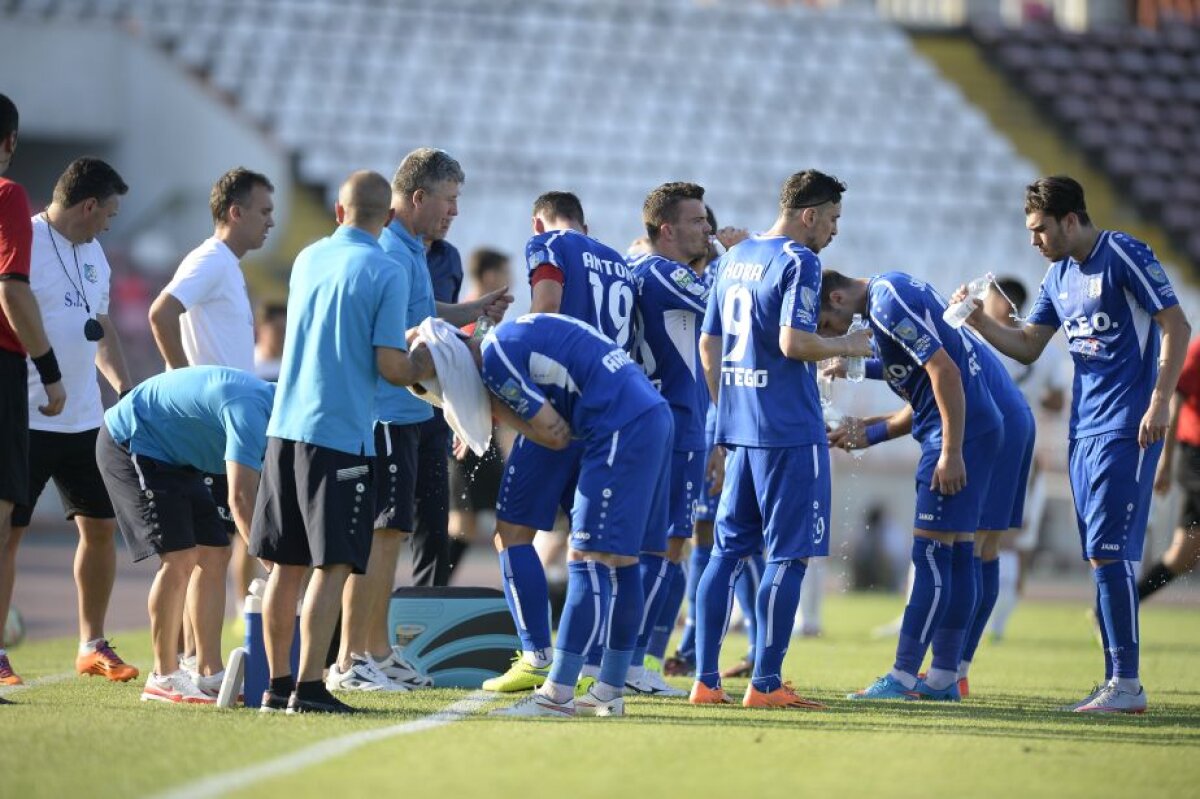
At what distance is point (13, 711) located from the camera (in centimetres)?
650

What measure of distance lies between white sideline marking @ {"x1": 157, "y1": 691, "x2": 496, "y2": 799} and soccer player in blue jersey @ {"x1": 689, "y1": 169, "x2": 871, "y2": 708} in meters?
1.27

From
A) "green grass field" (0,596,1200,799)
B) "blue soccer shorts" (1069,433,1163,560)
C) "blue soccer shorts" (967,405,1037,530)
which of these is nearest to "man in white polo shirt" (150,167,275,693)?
"green grass field" (0,596,1200,799)

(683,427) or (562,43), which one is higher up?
(562,43)

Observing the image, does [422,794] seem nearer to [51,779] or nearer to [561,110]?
[51,779]

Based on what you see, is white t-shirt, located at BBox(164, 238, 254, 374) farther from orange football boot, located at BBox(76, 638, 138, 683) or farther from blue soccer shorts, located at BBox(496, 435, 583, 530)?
blue soccer shorts, located at BBox(496, 435, 583, 530)

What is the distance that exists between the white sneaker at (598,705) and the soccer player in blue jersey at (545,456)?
→ 0.70 metres

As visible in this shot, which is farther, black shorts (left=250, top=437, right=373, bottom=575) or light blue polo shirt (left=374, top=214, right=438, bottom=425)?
light blue polo shirt (left=374, top=214, right=438, bottom=425)

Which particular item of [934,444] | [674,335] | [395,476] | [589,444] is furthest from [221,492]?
[934,444]

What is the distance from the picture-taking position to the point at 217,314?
323 inches

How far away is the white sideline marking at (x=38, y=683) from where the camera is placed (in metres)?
7.42

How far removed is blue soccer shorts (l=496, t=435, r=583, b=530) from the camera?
7.30 m

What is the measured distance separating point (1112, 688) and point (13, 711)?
466 centimetres

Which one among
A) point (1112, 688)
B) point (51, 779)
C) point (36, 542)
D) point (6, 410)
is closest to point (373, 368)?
point (6, 410)

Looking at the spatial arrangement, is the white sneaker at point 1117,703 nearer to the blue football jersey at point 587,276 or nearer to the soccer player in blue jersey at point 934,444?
the soccer player in blue jersey at point 934,444
